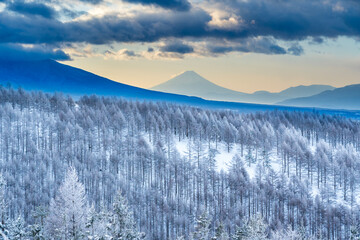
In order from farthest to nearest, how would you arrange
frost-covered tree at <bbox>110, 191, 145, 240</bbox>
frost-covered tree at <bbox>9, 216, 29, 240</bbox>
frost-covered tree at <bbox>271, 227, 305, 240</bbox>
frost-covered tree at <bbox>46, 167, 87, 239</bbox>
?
frost-covered tree at <bbox>271, 227, 305, 240</bbox>
frost-covered tree at <bbox>110, 191, 145, 240</bbox>
frost-covered tree at <bbox>9, 216, 29, 240</bbox>
frost-covered tree at <bbox>46, 167, 87, 239</bbox>

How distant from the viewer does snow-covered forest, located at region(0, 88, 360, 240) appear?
121062 millimetres

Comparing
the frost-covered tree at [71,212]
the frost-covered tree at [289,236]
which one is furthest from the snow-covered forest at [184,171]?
the frost-covered tree at [71,212]

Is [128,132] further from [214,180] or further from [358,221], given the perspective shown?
[358,221]

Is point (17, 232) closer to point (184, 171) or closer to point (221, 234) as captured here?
point (221, 234)

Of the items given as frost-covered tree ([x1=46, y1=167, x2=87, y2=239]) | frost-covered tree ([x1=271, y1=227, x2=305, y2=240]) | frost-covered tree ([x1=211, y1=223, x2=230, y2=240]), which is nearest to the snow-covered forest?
frost-covered tree ([x1=271, y1=227, x2=305, y2=240])

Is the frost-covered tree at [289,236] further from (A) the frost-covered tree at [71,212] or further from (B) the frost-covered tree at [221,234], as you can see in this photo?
(A) the frost-covered tree at [71,212]

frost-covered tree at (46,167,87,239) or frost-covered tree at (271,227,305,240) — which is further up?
frost-covered tree at (46,167,87,239)

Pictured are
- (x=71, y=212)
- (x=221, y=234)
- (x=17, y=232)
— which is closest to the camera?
(x=71, y=212)

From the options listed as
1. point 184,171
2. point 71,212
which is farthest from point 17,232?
point 184,171

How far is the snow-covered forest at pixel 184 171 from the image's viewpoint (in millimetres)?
121062

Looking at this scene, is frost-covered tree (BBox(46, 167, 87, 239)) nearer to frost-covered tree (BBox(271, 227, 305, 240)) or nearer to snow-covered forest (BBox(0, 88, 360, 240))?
frost-covered tree (BBox(271, 227, 305, 240))

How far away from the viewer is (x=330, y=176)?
148 meters

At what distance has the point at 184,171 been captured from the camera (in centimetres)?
15138

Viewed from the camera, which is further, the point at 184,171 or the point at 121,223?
the point at 184,171
